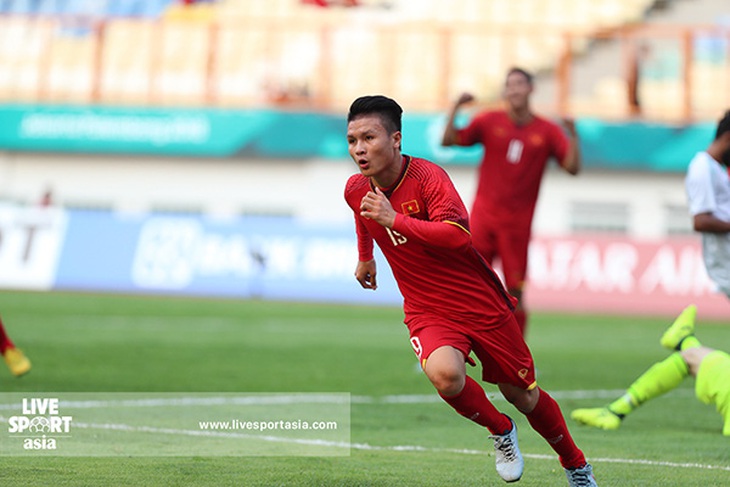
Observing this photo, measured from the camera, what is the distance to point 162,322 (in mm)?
16766

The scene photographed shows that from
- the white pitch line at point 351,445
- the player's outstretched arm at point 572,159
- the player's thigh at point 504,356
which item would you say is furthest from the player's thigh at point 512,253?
the player's thigh at point 504,356

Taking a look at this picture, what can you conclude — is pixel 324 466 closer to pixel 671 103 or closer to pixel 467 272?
pixel 467 272

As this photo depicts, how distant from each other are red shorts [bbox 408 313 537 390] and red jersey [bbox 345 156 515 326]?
0.05 metres

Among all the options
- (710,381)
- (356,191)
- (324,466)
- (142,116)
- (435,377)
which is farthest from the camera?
(142,116)

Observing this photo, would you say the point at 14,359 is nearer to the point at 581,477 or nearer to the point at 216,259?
the point at 581,477

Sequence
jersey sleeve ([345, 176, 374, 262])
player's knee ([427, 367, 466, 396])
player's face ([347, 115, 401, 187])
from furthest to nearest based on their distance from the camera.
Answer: jersey sleeve ([345, 176, 374, 262]) < player's face ([347, 115, 401, 187]) < player's knee ([427, 367, 466, 396])

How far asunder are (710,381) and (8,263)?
17.4 m

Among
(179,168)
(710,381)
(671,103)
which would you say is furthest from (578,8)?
(710,381)

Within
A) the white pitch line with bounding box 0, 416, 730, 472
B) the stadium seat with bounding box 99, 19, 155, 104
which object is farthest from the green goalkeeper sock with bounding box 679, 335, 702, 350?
the stadium seat with bounding box 99, 19, 155, 104

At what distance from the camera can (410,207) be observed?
5.72 metres

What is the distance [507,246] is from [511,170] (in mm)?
682

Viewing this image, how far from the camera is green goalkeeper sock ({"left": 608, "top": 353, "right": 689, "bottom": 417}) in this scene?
780 centimetres

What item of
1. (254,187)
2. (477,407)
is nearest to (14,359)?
(477,407)

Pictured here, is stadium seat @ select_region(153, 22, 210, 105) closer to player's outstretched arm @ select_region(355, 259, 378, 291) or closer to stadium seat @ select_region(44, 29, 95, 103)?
stadium seat @ select_region(44, 29, 95, 103)
